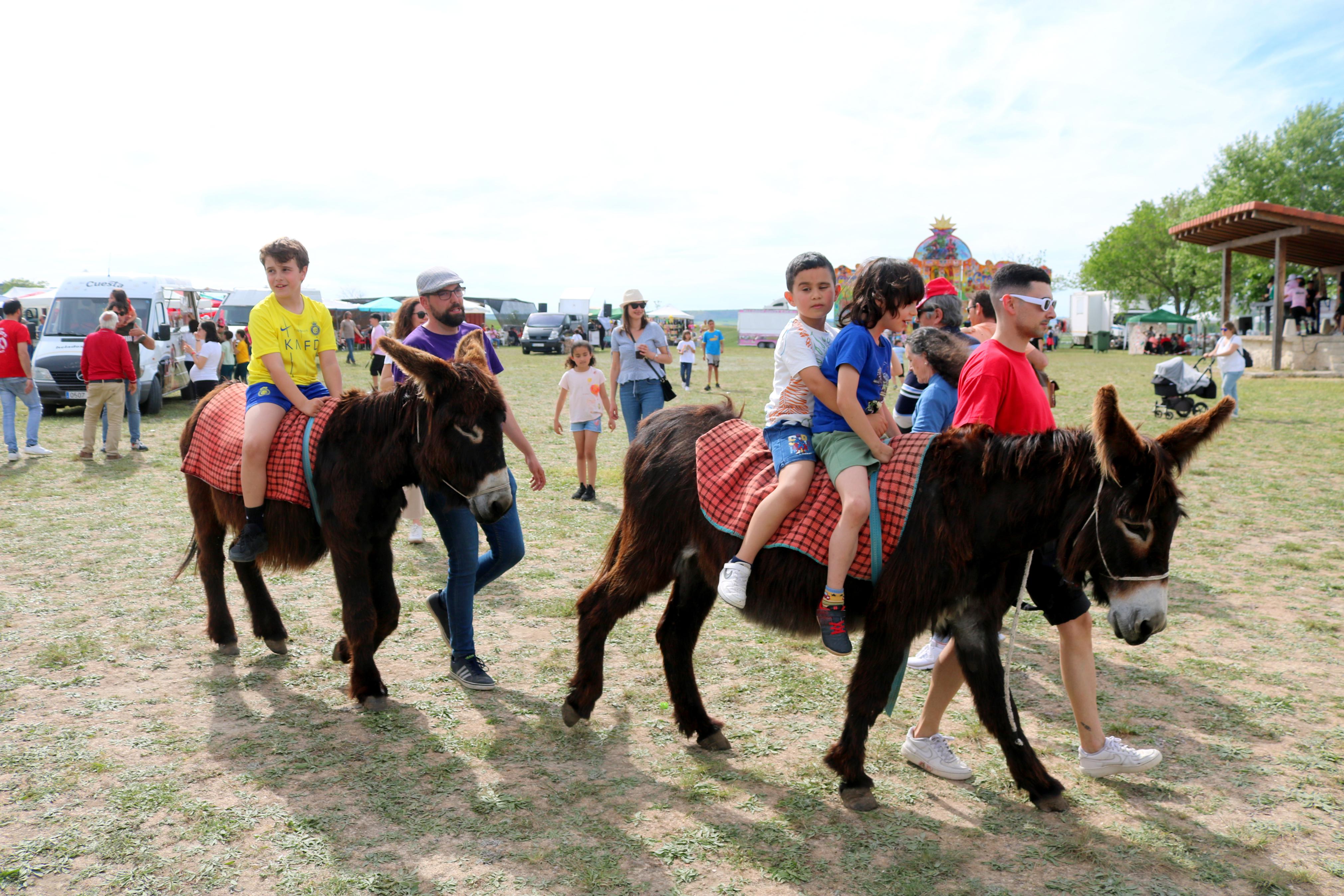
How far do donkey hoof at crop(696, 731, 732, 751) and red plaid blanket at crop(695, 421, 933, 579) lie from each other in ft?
3.46

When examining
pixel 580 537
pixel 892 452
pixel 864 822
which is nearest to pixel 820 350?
pixel 892 452

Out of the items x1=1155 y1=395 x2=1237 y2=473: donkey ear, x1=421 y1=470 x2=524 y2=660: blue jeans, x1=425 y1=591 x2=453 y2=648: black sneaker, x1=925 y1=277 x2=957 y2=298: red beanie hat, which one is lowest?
x1=425 y1=591 x2=453 y2=648: black sneaker

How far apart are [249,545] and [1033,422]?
3.76 metres

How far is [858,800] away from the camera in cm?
330

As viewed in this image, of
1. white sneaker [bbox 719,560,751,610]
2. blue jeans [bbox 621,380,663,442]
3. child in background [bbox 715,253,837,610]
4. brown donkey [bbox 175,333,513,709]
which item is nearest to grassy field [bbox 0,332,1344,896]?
brown donkey [bbox 175,333,513,709]

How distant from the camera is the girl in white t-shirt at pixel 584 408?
9125mm

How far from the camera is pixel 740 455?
3.65 m

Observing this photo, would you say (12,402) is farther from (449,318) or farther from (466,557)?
(466,557)

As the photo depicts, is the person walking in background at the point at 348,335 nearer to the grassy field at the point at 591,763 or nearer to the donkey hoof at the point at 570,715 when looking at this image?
the grassy field at the point at 591,763

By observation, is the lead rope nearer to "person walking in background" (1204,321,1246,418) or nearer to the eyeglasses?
the eyeglasses

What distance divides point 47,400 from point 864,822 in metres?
17.2

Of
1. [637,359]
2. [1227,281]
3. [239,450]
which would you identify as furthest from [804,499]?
[1227,281]

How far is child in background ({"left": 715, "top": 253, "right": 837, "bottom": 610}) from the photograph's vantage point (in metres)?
3.29

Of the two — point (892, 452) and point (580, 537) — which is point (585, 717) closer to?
point (892, 452)
